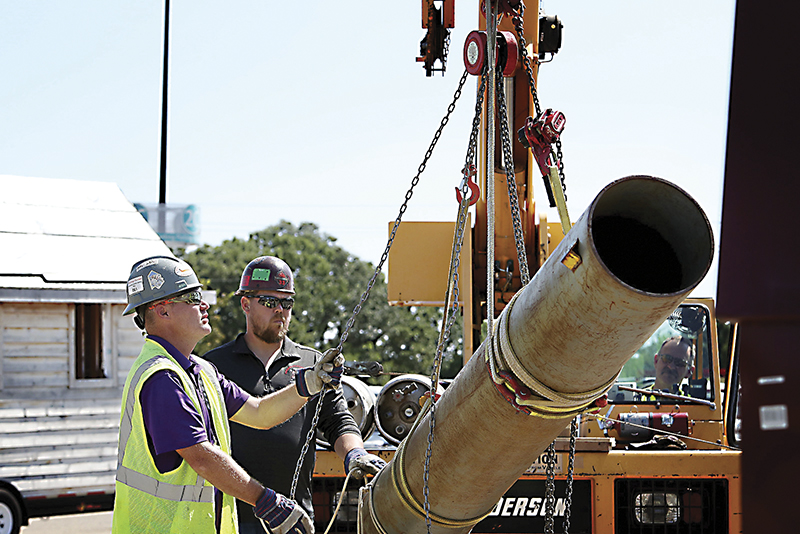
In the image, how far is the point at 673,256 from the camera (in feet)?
7.52

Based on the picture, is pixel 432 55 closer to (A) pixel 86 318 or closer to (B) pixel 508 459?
(B) pixel 508 459

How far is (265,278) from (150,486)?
5.85 ft

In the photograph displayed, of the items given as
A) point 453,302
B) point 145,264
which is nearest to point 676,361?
point 453,302

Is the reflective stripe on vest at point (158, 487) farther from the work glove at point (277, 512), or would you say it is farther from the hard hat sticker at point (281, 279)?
the hard hat sticker at point (281, 279)

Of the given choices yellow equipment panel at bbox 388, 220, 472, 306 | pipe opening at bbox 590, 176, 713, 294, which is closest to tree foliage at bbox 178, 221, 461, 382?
yellow equipment panel at bbox 388, 220, 472, 306

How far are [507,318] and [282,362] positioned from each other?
2.49 meters

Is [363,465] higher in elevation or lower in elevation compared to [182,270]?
lower

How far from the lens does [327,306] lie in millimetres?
41500

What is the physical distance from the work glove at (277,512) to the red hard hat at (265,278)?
161 cm

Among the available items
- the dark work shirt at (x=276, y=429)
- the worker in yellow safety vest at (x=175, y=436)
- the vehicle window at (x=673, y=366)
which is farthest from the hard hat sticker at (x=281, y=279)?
the vehicle window at (x=673, y=366)

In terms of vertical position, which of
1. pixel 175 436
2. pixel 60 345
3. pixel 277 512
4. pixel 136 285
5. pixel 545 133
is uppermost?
pixel 545 133

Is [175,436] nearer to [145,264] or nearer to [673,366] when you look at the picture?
[145,264]

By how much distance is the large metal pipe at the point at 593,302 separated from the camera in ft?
7.00

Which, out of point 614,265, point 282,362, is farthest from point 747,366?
point 282,362
